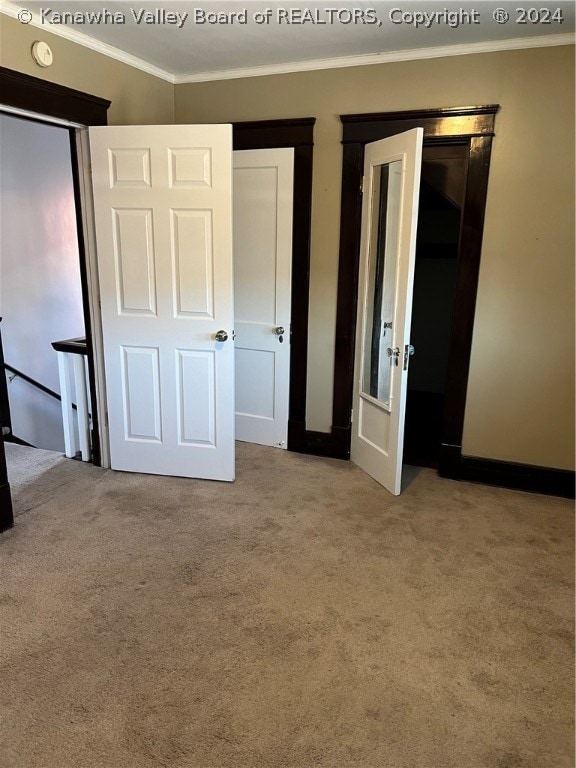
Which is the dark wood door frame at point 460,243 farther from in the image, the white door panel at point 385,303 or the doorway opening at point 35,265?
the doorway opening at point 35,265

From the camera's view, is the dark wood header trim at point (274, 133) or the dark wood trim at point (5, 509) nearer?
the dark wood trim at point (5, 509)

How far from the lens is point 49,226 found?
4824mm

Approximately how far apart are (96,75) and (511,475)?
338 centimetres

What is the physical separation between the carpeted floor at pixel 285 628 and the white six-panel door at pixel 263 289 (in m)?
0.85

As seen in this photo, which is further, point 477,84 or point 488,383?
point 488,383

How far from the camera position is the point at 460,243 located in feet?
10.7

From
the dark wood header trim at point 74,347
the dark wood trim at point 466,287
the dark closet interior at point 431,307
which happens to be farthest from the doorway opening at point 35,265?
the dark wood trim at point 466,287

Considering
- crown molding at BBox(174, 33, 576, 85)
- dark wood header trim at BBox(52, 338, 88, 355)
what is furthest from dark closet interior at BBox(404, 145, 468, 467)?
dark wood header trim at BBox(52, 338, 88, 355)

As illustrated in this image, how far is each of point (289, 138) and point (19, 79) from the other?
5.16 ft

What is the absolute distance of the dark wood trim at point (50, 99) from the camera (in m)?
2.60

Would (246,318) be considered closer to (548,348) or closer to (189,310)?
(189,310)

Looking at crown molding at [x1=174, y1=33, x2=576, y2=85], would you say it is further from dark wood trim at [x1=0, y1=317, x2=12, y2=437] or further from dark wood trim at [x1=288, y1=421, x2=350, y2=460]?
dark wood trim at [x1=0, y1=317, x2=12, y2=437]

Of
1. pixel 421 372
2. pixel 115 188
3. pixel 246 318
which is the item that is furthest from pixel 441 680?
pixel 421 372

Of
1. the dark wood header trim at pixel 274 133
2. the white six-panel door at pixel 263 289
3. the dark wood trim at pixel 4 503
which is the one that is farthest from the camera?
the white six-panel door at pixel 263 289
